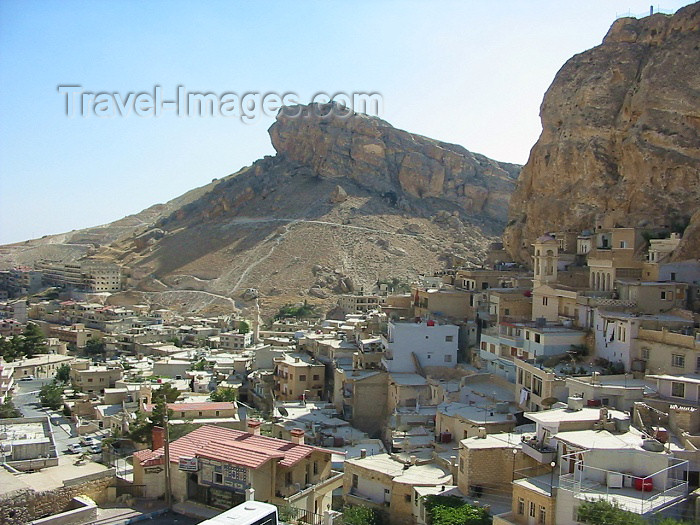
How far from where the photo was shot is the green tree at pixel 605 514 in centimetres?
1233

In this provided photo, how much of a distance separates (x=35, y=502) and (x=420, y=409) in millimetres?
17779

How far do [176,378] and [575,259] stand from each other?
69.2ft

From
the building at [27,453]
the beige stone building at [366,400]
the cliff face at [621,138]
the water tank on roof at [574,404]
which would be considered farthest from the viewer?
the cliff face at [621,138]

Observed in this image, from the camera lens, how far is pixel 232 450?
572 inches

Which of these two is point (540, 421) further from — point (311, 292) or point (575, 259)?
point (311, 292)

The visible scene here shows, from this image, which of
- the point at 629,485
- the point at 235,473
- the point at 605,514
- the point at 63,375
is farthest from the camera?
the point at 63,375

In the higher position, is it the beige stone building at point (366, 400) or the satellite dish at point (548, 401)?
the satellite dish at point (548, 401)

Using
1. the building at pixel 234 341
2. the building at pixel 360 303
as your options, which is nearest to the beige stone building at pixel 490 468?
the building at pixel 234 341

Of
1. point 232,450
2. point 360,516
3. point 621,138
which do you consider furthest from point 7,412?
point 621,138

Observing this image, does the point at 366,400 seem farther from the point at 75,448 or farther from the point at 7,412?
the point at 7,412

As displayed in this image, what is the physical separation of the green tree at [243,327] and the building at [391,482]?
107 feet

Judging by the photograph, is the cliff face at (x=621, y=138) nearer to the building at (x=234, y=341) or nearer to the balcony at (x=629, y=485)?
the building at (x=234, y=341)

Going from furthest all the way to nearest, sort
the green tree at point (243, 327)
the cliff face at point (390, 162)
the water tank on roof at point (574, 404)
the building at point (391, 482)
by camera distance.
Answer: the cliff face at point (390, 162) → the green tree at point (243, 327) → the building at point (391, 482) → the water tank on roof at point (574, 404)

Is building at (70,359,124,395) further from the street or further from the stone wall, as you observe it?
the stone wall
